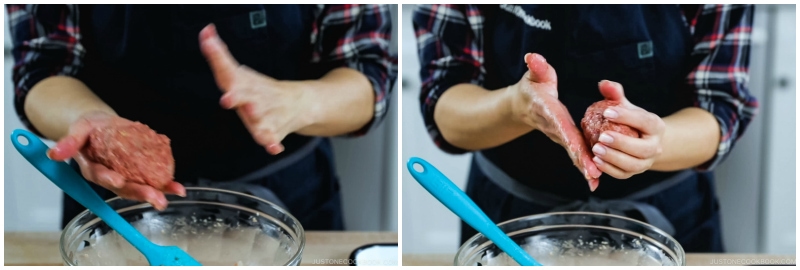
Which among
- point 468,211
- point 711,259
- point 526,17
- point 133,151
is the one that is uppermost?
point 526,17

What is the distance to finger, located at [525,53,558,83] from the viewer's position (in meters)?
1.25

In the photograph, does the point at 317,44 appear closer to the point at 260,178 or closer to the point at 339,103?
the point at 339,103

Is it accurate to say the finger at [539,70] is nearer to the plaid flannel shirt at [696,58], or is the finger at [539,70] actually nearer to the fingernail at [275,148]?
the plaid flannel shirt at [696,58]

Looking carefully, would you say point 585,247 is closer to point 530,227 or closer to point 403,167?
point 530,227

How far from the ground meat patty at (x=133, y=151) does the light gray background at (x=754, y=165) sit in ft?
1.09

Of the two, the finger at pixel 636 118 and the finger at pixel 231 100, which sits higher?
the finger at pixel 231 100

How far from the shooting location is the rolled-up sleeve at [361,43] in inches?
50.6

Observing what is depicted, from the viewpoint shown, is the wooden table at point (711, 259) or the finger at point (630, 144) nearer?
the finger at point (630, 144)

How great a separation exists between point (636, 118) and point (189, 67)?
0.61 meters

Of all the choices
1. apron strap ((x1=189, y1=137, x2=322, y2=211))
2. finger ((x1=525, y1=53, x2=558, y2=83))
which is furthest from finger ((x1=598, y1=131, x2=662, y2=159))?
apron strap ((x1=189, y1=137, x2=322, y2=211))

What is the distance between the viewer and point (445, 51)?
129cm

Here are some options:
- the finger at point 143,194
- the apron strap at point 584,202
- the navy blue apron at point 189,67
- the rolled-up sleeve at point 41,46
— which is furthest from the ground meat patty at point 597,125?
the rolled-up sleeve at point 41,46

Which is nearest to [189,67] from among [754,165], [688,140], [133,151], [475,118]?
[133,151]
